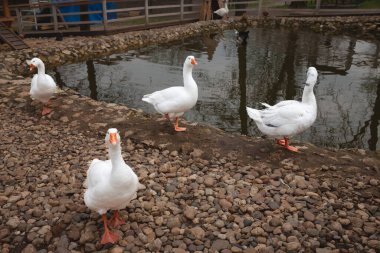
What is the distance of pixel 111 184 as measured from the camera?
3389 millimetres

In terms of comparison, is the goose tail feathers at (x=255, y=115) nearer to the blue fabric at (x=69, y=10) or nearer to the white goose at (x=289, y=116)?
the white goose at (x=289, y=116)

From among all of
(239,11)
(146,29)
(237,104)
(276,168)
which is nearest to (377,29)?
A: (239,11)

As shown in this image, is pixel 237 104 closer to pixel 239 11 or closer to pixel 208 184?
pixel 208 184

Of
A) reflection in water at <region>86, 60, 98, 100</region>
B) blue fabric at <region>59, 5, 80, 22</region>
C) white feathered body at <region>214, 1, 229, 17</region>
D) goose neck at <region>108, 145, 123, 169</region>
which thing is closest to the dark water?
reflection in water at <region>86, 60, 98, 100</region>

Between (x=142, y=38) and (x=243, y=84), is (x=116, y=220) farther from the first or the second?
(x=142, y=38)

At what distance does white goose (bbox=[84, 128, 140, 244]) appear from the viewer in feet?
11.1

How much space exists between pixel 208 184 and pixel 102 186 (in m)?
1.69

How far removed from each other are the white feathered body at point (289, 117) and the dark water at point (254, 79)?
2023 millimetres

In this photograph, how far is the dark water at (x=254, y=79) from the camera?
7788mm

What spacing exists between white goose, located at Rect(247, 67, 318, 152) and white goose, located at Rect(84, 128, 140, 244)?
2.45 metres

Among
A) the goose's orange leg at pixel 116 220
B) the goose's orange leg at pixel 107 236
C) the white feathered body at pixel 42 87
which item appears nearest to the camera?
the goose's orange leg at pixel 107 236

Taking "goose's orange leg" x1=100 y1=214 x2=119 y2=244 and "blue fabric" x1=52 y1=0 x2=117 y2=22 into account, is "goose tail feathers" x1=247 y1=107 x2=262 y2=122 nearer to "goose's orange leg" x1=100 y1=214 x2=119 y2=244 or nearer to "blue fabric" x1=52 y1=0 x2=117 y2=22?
"goose's orange leg" x1=100 y1=214 x2=119 y2=244

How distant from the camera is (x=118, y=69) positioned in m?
11.6

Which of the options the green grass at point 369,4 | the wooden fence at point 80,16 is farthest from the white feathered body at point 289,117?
the green grass at point 369,4
